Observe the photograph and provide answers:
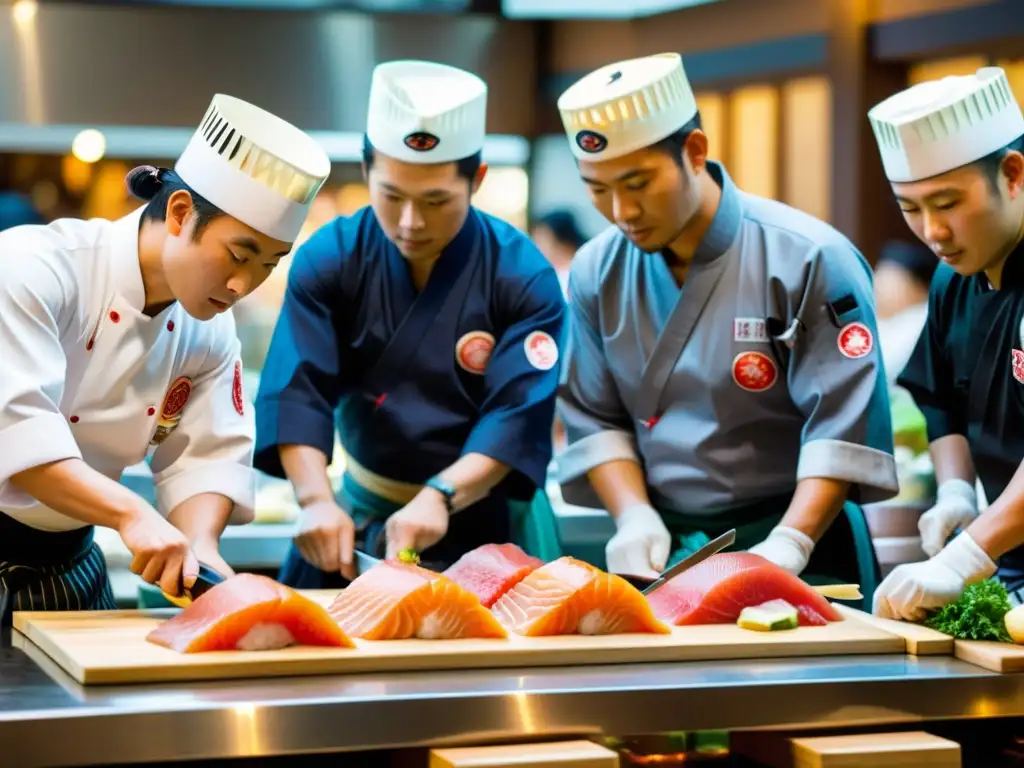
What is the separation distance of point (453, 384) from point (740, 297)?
27.7 inches

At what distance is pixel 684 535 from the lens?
3.43 metres

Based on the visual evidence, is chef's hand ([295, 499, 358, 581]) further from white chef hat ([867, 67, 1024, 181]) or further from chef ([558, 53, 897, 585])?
white chef hat ([867, 67, 1024, 181])

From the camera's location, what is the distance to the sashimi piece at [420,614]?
244cm

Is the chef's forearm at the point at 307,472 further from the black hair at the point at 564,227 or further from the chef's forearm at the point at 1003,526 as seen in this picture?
the black hair at the point at 564,227

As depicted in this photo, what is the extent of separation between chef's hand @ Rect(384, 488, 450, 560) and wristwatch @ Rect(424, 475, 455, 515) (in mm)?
27

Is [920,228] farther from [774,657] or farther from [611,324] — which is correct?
[774,657]

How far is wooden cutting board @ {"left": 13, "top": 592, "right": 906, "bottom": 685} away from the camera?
2230mm

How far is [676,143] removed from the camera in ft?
10.7

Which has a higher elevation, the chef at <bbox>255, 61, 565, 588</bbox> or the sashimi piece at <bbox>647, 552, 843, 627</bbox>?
the chef at <bbox>255, 61, 565, 588</bbox>

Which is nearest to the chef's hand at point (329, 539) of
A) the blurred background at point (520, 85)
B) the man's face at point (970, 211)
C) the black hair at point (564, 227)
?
the man's face at point (970, 211)

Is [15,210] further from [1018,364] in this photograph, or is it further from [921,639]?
[921,639]

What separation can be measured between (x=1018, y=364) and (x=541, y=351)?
1067 millimetres

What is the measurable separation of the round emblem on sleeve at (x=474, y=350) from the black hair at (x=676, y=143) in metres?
0.63

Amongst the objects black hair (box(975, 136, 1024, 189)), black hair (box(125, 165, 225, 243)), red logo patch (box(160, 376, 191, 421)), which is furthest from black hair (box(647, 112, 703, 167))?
red logo patch (box(160, 376, 191, 421))
